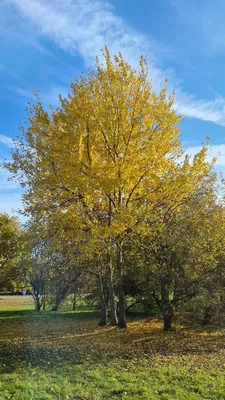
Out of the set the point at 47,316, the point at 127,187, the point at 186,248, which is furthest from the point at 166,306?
the point at 47,316

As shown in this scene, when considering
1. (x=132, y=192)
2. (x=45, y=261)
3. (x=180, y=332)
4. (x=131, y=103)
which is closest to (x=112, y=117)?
(x=131, y=103)

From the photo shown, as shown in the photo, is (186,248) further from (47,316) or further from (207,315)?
(47,316)

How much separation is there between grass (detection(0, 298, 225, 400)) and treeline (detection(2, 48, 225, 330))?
2.12 m

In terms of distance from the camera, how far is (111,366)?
557cm

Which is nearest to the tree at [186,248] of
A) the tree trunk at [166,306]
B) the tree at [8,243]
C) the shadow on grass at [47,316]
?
the tree trunk at [166,306]

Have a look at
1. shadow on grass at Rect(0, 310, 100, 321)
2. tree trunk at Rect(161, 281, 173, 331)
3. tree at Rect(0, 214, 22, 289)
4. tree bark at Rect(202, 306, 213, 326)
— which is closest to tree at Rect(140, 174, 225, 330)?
tree trunk at Rect(161, 281, 173, 331)

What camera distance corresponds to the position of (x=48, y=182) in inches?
Result: 335

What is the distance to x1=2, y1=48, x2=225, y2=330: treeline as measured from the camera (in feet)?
25.8

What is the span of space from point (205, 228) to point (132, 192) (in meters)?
2.77

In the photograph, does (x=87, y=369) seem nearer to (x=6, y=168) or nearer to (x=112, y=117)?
(x=112, y=117)

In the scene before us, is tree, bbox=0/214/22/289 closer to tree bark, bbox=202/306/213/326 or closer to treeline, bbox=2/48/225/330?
treeline, bbox=2/48/225/330

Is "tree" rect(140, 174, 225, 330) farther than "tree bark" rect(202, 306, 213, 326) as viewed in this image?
No

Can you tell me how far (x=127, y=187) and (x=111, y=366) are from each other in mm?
4440

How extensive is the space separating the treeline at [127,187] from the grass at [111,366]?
212 centimetres
